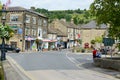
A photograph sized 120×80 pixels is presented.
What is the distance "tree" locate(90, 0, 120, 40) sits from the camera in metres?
32.2

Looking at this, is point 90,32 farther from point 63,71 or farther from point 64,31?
point 63,71

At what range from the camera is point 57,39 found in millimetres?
116438

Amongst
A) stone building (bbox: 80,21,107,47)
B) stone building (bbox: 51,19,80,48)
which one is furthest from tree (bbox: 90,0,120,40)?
stone building (bbox: 51,19,80,48)

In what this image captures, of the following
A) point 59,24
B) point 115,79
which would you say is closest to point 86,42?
point 59,24

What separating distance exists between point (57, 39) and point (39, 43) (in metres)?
18.8

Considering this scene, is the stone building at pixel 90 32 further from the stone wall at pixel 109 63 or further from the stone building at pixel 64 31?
the stone wall at pixel 109 63

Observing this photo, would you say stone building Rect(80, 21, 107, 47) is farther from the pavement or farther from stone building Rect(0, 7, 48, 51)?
the pavement

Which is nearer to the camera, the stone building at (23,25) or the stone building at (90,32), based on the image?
the stone building at (23,25)

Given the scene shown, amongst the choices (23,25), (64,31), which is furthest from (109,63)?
(64,31)

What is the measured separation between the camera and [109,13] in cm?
3247

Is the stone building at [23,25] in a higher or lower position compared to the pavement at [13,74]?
higher

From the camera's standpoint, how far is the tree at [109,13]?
32.2 m

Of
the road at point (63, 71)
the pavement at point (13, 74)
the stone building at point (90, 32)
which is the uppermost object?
the stone building at point (90, 32)

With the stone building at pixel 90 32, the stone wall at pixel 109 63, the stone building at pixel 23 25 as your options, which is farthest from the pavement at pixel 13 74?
the stone building at pixel 90 32
